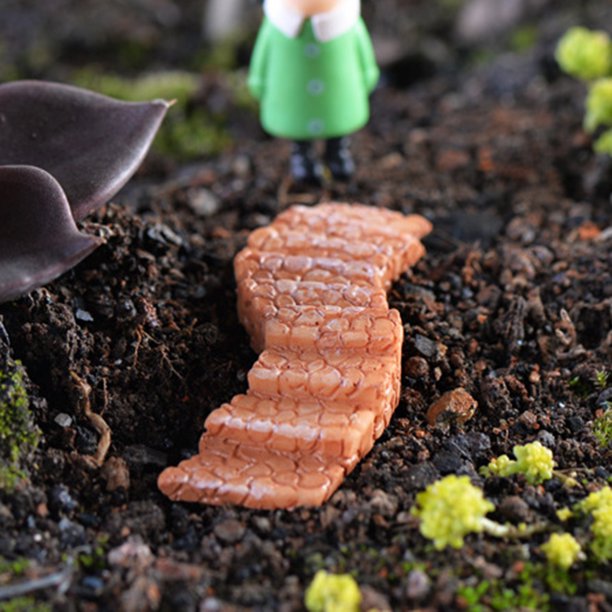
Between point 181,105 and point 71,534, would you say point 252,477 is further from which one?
point 181,105

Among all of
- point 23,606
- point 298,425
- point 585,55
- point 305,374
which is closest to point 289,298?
point 305,374

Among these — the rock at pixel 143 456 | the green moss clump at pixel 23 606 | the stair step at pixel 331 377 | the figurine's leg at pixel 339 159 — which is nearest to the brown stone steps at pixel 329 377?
the stair step at pixel 331 377

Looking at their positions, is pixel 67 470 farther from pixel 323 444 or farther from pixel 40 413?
pixel 323 444

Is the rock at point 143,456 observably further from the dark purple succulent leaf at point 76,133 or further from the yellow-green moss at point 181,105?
the yellow-green moss at point 181,105

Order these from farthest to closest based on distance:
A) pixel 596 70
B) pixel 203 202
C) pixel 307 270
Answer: pixel 596 70 < pixel 203 202 < pixel 307 270

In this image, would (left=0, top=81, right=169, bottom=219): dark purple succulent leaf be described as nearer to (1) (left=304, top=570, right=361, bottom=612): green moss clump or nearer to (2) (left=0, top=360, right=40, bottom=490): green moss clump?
(2) (left=0, top=360, right=40, bottom=490): green moss clump

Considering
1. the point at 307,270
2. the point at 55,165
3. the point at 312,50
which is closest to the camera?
the point at 55,165

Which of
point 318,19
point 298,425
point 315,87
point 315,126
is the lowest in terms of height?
point 298,425
